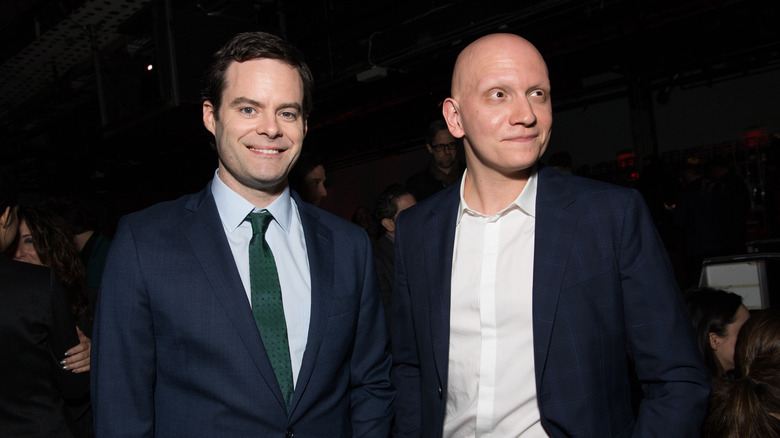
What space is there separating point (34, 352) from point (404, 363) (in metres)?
1.12

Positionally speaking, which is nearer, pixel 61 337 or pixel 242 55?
pixel 242 55

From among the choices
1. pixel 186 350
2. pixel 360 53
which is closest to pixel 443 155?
pixel 186 350

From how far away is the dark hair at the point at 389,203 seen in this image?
308 cm

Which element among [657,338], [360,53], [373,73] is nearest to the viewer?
[657,338]

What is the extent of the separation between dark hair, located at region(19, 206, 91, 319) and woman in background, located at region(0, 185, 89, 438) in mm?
764

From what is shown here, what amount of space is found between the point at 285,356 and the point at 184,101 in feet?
10.7

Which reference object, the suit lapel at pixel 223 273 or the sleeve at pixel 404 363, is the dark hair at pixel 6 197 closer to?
the suit lapel at pixel 223 273

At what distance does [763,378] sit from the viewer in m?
1.54

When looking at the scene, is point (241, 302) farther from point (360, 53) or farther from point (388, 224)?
point (360, 53)

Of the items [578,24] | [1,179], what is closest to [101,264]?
[1,179]

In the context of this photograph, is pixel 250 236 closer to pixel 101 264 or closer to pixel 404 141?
pixel 101 264

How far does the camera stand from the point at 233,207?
138 centimetres

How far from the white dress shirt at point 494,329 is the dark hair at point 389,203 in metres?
1.67

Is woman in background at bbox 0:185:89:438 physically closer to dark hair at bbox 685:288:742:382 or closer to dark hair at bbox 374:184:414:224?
dark hair at bbox 374:184:414:224
